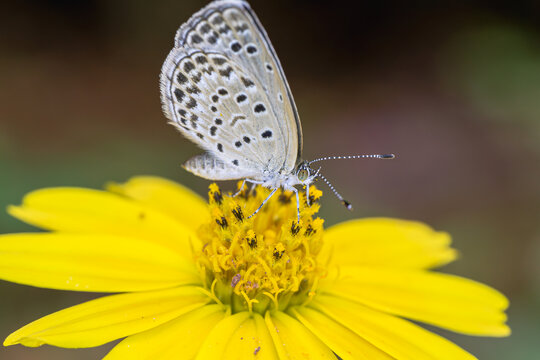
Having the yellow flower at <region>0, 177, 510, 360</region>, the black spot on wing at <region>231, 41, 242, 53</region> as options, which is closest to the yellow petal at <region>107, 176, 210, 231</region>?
the yellow flower at <region>0, 177, 510, 360</region>

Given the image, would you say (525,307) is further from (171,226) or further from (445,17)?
(445,17)

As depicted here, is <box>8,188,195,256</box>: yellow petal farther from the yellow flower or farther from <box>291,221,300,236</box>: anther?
<box>291,221,300,236</box>: anther

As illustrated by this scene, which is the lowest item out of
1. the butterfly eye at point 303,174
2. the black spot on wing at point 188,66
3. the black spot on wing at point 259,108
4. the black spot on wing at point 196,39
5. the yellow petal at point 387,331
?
the yellow petal at point 387,331

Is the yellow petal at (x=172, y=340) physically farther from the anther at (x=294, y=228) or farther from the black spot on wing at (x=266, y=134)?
the black spot on wing at (x=266, y=134)

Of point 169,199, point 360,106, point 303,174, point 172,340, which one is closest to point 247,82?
point 303,174

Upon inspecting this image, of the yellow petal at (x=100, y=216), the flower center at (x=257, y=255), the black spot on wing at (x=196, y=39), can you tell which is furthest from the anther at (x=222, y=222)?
the black spot on wing at (x=196, y=39)

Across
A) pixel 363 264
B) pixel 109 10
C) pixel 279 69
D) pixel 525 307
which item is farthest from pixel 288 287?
pixel 109 10
